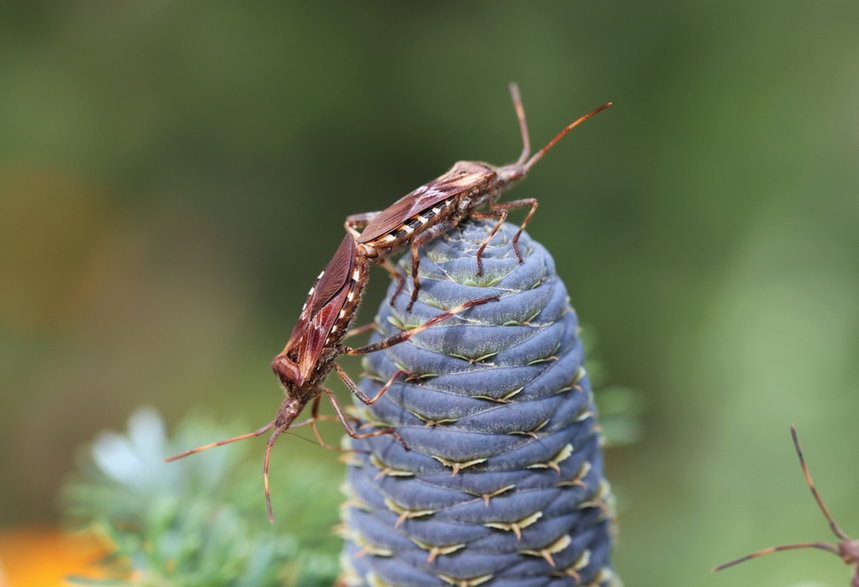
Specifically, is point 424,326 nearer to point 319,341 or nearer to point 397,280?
point 397,280

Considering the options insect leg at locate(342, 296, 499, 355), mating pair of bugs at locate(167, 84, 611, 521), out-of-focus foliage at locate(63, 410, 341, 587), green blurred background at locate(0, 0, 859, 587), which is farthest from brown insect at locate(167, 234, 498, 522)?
green blurred background at locate(0, 0, 859, 587)

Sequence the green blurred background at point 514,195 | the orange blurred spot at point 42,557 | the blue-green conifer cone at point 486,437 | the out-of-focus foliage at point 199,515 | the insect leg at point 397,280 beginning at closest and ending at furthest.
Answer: the blue-green conifer cone at point 486,437 < the insect leg at point 397,280 < the out-of-focus foliage at point 199,515 < the orange blurred spot at point 42,557 < the green blurred background at point 514,195

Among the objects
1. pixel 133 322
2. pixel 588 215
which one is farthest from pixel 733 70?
pixel 133 322

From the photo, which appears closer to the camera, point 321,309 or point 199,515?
point 321,309

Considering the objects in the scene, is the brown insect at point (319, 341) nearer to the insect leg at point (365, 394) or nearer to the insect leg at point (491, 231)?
the insect leg at point (365, 394)

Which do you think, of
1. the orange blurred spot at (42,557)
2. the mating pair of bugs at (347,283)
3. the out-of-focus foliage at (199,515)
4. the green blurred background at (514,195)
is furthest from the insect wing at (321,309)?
the orange blurred spot at (42,557)

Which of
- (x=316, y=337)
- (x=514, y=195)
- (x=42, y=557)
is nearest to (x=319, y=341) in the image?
(x=316, y=337)

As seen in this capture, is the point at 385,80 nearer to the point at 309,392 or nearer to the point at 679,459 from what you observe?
the point at 679,459
